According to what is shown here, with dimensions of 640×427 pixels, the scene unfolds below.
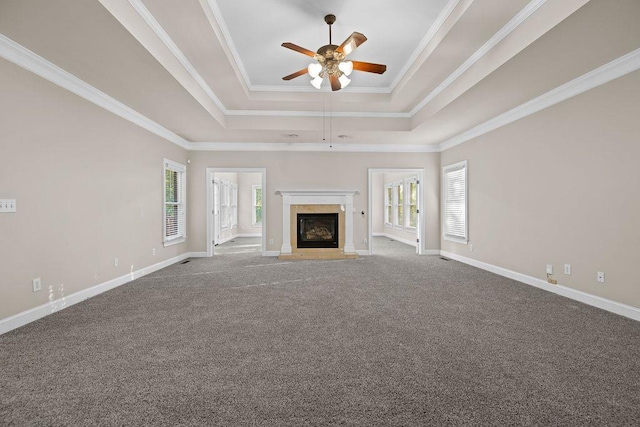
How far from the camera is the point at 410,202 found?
869 cm

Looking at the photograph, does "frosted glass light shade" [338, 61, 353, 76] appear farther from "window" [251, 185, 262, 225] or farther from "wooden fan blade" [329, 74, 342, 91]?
"window" [251, 185, 262, 225]

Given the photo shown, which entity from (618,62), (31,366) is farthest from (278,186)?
(618,62)

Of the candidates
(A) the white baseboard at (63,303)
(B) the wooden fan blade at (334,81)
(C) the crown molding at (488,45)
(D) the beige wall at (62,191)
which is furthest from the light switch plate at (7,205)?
(C) the crown molding at (488,45)

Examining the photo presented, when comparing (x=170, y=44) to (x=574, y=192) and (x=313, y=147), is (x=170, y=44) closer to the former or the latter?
(x=313, y=147)

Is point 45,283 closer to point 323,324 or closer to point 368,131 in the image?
point 323,324

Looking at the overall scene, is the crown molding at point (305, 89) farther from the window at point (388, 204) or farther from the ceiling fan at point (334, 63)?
the window at point (388, 204)

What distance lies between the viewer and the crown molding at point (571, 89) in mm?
2855

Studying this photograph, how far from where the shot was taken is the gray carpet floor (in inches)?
59.7

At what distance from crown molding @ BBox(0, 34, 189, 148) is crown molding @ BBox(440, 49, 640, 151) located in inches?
220

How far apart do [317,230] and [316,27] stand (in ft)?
13.4

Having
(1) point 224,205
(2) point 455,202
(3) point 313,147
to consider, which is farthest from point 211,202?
(2) point 455,202

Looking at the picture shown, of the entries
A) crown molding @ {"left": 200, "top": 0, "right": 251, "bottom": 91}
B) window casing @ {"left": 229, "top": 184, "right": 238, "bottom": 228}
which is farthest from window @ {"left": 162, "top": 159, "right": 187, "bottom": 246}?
window casing @ {"left": 229, "top": 184, "right": 238, "bottom": 228}

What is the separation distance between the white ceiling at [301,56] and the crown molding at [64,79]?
1cm

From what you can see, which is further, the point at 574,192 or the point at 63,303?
the point at 574,192
